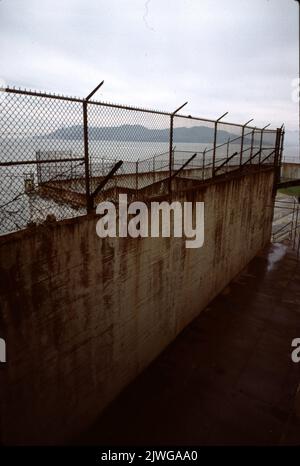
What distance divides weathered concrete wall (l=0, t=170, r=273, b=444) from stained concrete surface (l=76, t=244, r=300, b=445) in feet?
1.40

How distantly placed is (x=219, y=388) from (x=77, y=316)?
12.7ft

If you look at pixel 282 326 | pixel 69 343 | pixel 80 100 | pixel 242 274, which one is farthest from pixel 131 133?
pixel 242 274

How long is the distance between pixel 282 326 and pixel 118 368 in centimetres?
548

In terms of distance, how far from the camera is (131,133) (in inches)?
249

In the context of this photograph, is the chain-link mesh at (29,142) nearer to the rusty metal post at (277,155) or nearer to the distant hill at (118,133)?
the distant hill at (118,133)

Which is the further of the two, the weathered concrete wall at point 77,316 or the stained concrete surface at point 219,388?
the stained concrete surface at point 219,388

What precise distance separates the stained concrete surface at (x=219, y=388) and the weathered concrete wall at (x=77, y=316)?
427 mm

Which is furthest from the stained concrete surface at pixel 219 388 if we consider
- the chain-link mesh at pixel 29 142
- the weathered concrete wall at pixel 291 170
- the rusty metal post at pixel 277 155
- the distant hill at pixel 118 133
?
the weathered concrete wall at pixel 291 170

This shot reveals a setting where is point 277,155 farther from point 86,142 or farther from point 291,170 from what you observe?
point 86,142

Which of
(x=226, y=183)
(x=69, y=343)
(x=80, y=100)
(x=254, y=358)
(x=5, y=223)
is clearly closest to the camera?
(x=5, y=223)

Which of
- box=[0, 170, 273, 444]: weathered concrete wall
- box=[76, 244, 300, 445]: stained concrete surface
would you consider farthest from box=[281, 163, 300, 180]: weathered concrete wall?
box=[0, 170, 273, 444]: weathered concrete wall

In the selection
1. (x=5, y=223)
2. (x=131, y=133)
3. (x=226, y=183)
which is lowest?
(x=5, y=223)

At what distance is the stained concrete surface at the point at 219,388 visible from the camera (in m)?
5.54

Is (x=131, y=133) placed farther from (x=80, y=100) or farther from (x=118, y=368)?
(x=118, y=368)
